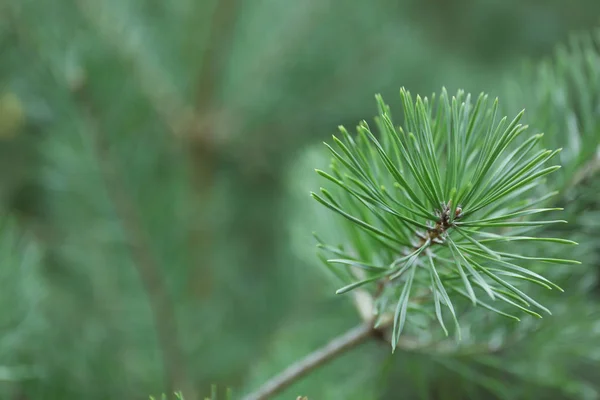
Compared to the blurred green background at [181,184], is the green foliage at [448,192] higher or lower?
lower

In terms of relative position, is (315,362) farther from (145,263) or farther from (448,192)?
(145,263)

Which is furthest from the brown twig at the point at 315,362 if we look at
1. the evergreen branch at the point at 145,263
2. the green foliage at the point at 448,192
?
the evergreen branch at the point at 145,263

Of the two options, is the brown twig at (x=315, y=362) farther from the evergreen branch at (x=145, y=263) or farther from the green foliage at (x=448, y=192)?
the evergreen branch at (x=145, y=263)

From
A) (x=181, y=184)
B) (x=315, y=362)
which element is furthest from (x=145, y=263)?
(x=315, y=362)

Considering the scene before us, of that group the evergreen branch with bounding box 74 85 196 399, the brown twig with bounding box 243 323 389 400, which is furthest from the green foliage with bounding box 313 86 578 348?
the evergreen branch with bounding box 74 85 196 399

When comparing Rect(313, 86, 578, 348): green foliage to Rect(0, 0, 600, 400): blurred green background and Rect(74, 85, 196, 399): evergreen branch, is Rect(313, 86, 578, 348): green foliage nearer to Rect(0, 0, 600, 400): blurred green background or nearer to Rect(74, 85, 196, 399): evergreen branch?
Rect(0, 0, 600, 400): blurred green background

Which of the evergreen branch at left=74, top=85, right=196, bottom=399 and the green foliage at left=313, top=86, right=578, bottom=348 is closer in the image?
the green foliage at left=313, top=86, right=578, bottom=348

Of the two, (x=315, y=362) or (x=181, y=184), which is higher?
(x=181, y=184)

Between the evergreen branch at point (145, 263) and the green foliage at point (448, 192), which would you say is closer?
the green foliage at point (448, 192)

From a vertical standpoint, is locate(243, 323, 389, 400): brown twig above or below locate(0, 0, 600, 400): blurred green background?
below
